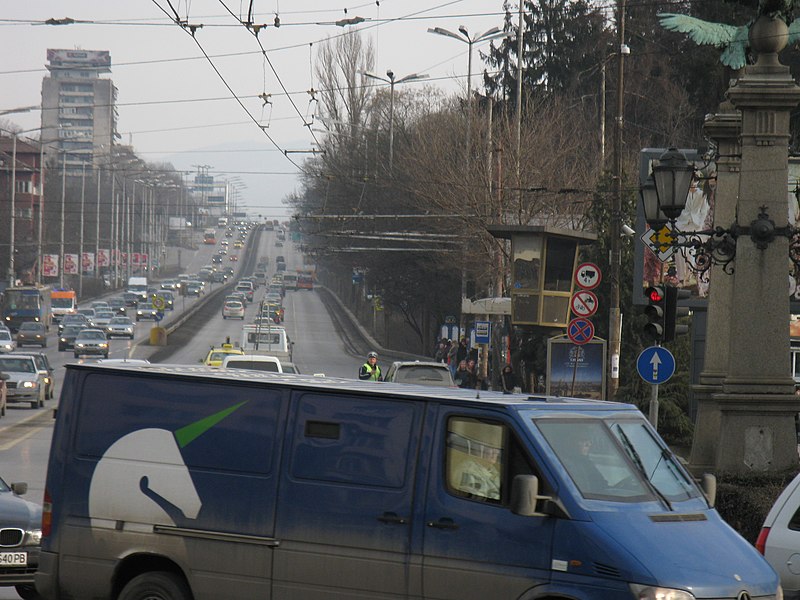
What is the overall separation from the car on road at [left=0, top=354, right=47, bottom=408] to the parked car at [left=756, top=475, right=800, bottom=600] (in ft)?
110

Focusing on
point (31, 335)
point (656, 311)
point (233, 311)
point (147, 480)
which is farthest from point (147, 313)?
point (147, 480)

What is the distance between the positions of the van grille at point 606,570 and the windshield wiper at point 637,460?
73 cm

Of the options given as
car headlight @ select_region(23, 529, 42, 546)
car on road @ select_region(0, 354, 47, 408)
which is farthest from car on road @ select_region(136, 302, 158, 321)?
car headlight @ select_region(23, 529, 42, 546)

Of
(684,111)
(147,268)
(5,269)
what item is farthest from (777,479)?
(147,268)

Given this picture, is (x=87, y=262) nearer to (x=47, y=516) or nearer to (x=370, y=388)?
(x=47, y=516)

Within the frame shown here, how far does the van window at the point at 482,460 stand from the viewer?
8.45 m

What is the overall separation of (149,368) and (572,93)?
6521 centimetres

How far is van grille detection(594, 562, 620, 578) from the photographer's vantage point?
795 cm

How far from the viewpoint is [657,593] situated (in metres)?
7.80

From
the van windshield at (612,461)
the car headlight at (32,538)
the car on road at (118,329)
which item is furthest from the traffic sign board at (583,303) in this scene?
the car on road at (118,329)

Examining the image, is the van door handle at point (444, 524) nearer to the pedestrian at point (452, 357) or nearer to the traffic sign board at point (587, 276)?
the traffic sign board at point (587, 276)

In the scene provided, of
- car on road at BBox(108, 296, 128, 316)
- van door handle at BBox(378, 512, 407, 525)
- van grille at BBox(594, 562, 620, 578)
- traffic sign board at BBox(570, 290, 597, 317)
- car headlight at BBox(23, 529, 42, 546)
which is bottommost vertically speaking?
car on road at BBox(108, 296, 128, 316)

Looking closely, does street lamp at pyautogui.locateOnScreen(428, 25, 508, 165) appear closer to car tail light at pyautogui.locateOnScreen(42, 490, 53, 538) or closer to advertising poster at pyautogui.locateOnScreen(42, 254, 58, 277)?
car tail light at pyautogui.locateOnScreen(42, 490, 53, 538)

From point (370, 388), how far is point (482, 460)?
968mm
